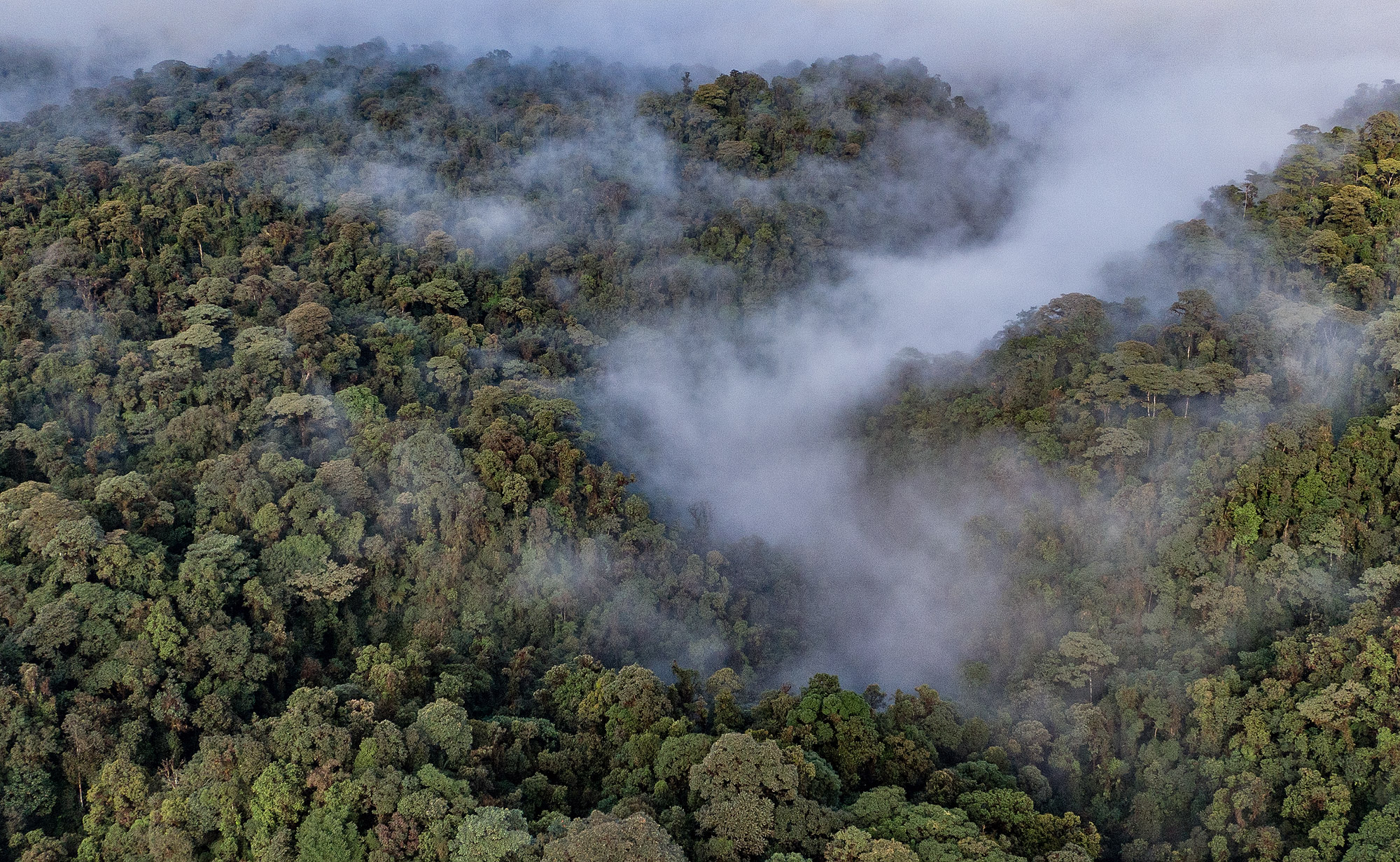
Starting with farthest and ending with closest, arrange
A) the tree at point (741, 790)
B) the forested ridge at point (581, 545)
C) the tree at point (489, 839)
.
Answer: the forested ridge at point (581, 545) < the tree at point (741, 790) < the tree at point (489, 839)

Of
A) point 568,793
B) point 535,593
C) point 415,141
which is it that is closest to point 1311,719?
point 568,793

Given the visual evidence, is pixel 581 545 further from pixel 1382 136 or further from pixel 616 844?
pixel 1382 136

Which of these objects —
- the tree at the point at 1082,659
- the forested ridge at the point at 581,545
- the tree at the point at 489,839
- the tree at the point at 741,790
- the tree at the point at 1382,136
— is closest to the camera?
the tree at the point at 489,839

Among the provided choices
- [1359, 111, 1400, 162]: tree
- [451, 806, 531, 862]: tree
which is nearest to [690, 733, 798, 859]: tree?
[451, 806, 531, 862]: tree

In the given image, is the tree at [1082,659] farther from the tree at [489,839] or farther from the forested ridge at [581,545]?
the tree at [489,839]

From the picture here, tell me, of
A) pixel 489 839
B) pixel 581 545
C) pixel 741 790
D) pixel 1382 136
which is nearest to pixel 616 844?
pixel 489 839

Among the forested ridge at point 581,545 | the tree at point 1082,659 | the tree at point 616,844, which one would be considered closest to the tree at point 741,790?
the forested ridge at point 581,545

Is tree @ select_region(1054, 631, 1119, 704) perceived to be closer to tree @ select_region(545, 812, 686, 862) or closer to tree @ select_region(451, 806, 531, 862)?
tree @ select_region(545, 812, 686, 862)

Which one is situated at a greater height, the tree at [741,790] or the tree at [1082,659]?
the tree at [1082,659]

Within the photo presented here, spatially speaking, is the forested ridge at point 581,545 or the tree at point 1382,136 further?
the tree at point 1382,136

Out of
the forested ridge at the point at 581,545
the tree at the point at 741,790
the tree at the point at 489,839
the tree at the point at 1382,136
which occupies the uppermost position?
the tree at the point at 1382,136
